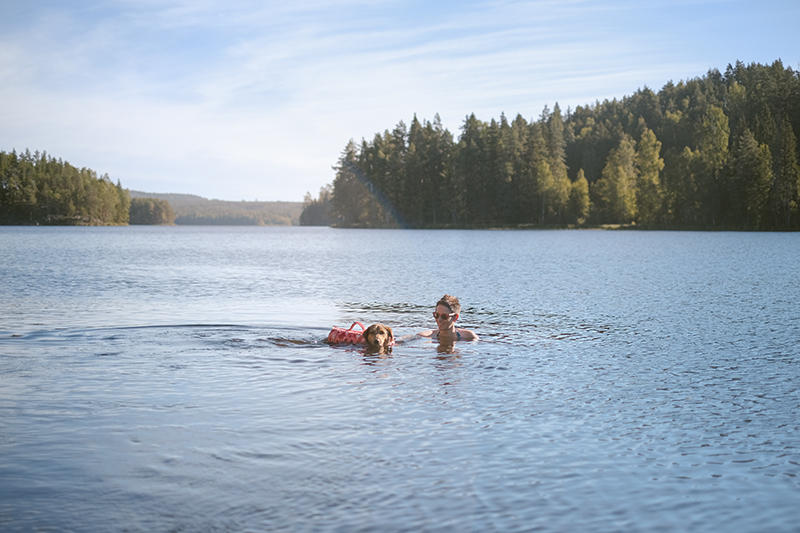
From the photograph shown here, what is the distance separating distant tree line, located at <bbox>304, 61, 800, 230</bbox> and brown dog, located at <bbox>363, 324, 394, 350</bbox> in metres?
108

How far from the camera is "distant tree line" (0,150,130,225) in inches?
7003

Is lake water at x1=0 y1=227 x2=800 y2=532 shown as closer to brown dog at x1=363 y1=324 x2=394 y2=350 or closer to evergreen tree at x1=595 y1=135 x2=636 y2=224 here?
brown dog at x1=363 y1=324 x2=394 y2=350

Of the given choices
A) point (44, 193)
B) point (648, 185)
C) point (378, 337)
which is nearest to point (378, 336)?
point (378, 337)

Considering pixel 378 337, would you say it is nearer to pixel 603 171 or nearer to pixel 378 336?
pixel 378 336

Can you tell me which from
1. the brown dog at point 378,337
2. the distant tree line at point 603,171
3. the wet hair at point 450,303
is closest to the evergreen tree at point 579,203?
the distant tree line at point 603,171

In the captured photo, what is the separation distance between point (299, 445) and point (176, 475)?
4.75 feet

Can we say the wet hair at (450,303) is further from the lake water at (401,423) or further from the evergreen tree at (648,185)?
the evergreen tree at (648,185)

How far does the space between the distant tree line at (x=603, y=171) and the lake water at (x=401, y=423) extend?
102560mm

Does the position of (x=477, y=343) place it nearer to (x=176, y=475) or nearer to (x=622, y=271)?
(x=176, y=475)

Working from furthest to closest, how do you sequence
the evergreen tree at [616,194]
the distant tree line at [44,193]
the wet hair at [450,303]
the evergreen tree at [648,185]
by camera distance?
the distant tree line at [44,193] → the evergreen tree at [616,194] → the evergreen tree at [648,185] → the wet hair at [450,303]

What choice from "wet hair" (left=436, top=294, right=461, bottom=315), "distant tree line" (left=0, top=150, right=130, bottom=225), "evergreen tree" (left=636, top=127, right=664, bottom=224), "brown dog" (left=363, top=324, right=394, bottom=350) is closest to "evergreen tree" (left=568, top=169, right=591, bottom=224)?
"evergreen tree" (left=636, top=127, right=664, bottom=224)

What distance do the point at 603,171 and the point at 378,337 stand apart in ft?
426

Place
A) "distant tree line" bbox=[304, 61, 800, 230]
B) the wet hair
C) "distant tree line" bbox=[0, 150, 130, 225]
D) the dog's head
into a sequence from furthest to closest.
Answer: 1. "distant tree line" bbox=[0, 150, 130, 225]
2. "distant tree line" bbox=[304, 61, 800, 230]
3. the wet hair
4. the dog's head

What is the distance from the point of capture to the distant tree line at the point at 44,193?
7003 inches
